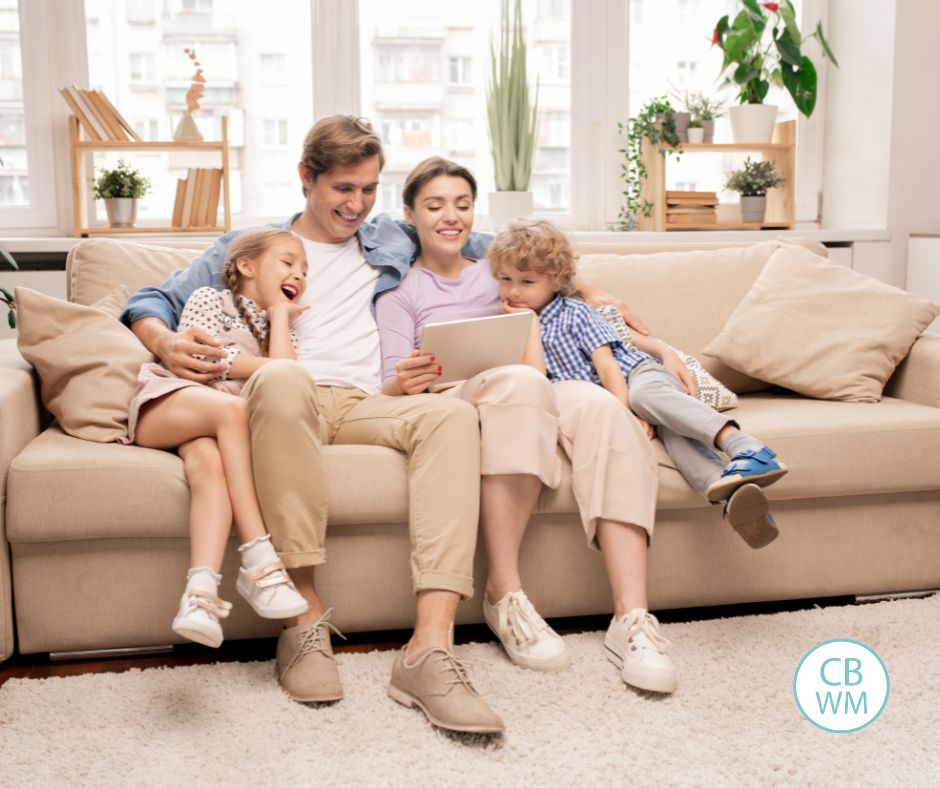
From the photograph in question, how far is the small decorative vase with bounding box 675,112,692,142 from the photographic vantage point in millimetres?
3590

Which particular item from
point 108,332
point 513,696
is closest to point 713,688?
point 513,696

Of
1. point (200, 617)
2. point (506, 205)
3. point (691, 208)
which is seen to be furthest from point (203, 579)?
point (691, 208)

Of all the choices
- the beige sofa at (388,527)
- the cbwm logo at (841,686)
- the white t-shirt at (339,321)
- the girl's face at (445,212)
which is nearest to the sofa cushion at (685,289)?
the beige sofa at (388,527)

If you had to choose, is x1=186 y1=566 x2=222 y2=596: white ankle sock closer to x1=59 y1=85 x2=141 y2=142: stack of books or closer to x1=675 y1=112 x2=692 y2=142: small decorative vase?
x1=59 y1=85 x2=141 y2=142: stack of books

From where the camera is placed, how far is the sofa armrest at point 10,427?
181 cm

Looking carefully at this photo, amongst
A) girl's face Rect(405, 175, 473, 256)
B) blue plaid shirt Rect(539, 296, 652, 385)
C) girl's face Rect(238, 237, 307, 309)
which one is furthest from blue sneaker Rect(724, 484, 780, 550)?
girl's face Rect(238, 237, 307, 309)

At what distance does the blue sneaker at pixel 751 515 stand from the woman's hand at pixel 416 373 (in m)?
0.62

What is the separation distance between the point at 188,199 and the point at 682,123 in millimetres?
1790

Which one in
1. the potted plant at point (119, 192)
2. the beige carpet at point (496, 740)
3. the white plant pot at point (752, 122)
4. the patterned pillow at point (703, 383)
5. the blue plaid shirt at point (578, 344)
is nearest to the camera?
the beige carpet at point (496, 740)

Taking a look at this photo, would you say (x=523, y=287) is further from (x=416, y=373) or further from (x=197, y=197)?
(x=197, y=197)

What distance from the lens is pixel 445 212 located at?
87.6 inches

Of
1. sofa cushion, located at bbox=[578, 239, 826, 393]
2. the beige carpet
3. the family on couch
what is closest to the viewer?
the beige carpet

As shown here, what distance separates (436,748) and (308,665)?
30cm

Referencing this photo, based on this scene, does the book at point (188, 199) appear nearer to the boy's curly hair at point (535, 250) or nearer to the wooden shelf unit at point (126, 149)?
the wooden shelf unit at point (126, 149)
